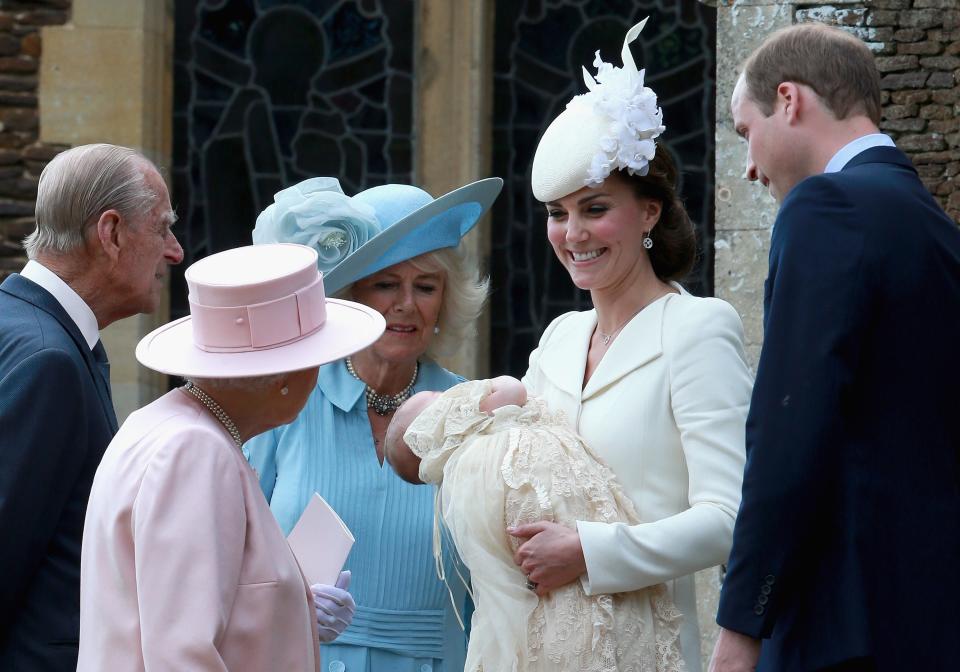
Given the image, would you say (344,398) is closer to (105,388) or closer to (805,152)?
(105,388)

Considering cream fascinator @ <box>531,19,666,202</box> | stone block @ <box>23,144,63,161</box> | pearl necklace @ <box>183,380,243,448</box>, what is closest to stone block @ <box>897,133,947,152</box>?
cream fascinator @ <box>531,19,666,202</box>

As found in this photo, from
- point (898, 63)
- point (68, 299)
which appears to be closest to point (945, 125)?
point (898, 63)

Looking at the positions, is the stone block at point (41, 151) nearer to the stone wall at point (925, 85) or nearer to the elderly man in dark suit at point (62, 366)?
the elderly man in dark suit at point (62, 366)

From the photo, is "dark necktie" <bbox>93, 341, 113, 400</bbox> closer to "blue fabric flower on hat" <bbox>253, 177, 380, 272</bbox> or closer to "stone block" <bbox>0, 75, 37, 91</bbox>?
"blue fabric flower on hat" <bbox>253, 177, 380, 272</bbox>

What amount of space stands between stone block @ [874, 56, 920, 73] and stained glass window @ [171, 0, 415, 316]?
8.40 ft

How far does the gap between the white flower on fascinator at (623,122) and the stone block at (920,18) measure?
2.16 metres

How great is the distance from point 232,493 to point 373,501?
1.29 meters

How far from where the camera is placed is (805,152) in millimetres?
2809

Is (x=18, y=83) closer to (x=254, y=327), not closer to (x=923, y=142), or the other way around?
(x=923, y=142)

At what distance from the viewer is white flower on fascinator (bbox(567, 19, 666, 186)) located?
11.3ft

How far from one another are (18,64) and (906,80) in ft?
12.7

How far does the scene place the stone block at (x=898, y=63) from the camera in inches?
212

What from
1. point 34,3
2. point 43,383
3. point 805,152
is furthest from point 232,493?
point 34,3

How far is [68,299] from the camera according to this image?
3336 millimetres
